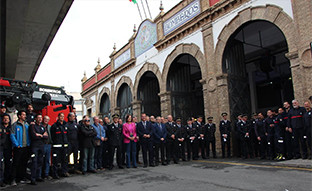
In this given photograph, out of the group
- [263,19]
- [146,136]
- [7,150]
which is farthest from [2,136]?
[263,19]

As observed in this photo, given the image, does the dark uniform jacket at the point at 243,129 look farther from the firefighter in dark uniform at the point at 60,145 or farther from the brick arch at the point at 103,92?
the brick arch at the point at 103,92

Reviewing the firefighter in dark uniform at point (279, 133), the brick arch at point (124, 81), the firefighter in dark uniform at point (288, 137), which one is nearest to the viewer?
the firefighter in dark uniform at point (288, 137)

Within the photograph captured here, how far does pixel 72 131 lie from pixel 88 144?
671mm

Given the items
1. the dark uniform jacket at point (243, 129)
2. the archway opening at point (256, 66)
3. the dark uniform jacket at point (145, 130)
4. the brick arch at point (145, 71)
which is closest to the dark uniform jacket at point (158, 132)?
the dark uniform jacket at point (145, 130)

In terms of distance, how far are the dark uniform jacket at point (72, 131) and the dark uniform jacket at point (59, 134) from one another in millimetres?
182

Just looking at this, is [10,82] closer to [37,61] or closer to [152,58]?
[37,61]

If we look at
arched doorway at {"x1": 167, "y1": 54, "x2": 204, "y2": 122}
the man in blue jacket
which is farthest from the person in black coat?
arched doorway at {"x1": 167, "y1": 54, "x2": 204, "y2": 122}

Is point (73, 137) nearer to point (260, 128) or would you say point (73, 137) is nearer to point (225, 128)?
point (225, 128)

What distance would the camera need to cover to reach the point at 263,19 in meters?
9.92

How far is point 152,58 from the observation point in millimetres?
16375

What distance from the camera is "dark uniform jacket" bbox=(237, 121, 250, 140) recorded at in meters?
10.0

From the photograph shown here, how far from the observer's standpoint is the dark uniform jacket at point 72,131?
7.69 metres

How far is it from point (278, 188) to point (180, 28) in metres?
10.6

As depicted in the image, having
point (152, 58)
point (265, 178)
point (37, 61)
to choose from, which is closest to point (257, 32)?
point (152, 58)
